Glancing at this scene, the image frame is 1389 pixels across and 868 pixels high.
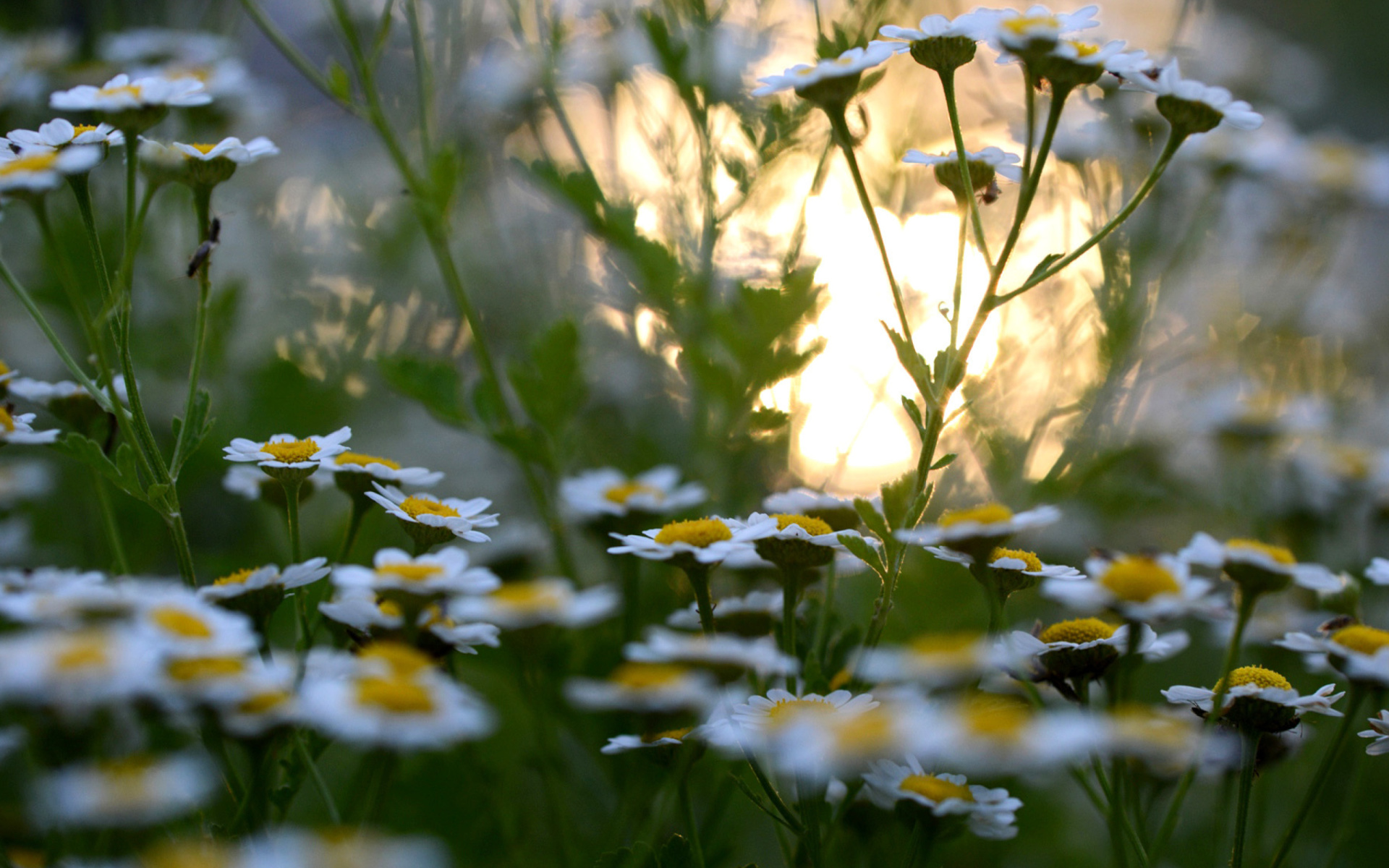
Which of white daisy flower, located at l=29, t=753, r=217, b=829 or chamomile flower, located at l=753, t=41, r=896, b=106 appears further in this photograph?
chamomile flower, located at l=753, t=41, r=896, b=106

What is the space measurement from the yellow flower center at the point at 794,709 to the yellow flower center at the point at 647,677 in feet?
0.19

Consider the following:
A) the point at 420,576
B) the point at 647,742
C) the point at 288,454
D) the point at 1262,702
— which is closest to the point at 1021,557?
the point at 1262,702

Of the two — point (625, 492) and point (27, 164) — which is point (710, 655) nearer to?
point (625, 492)

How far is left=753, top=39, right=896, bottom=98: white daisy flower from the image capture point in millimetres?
677

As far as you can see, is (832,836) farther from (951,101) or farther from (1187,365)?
(1187,365)

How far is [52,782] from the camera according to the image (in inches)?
18.6

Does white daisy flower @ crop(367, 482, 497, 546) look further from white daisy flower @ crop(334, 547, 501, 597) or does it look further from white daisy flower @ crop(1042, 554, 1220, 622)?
white daisy flower @ crop(1042, 554, 1220, 622)

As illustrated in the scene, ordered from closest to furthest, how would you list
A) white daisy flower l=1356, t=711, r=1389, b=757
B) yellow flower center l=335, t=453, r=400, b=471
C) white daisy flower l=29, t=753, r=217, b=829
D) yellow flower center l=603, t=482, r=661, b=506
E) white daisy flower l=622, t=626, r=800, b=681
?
white daisy flower l=29, t=753, r=217, b=829 → white daisy flower l=622, t=626, r=800, b=681 → white daisy flower l=1356, t=711, r=1389, b=757 → yellow flower center l=335, t=453, r=400, b=471 → yellow flower center l=603, t=482, r=661, b=506

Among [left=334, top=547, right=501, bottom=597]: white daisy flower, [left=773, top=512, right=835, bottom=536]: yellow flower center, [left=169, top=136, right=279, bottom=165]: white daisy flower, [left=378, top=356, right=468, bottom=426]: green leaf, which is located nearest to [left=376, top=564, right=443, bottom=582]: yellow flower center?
[left=334, top=547, right=501, bottom=597]: white daisy flower

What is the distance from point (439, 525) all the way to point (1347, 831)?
0.68m

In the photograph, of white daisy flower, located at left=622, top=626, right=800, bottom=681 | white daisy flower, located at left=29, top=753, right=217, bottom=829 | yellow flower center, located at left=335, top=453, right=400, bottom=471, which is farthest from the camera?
yellow flower center, located at left=335, top=453, right=400, bottom=471

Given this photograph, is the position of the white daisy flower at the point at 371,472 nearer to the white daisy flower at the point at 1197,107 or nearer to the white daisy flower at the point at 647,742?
the white daisy flower at the point at 647,742

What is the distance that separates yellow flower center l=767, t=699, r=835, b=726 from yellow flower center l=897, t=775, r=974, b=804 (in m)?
0.06

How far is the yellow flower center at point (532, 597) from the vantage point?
0.47m
